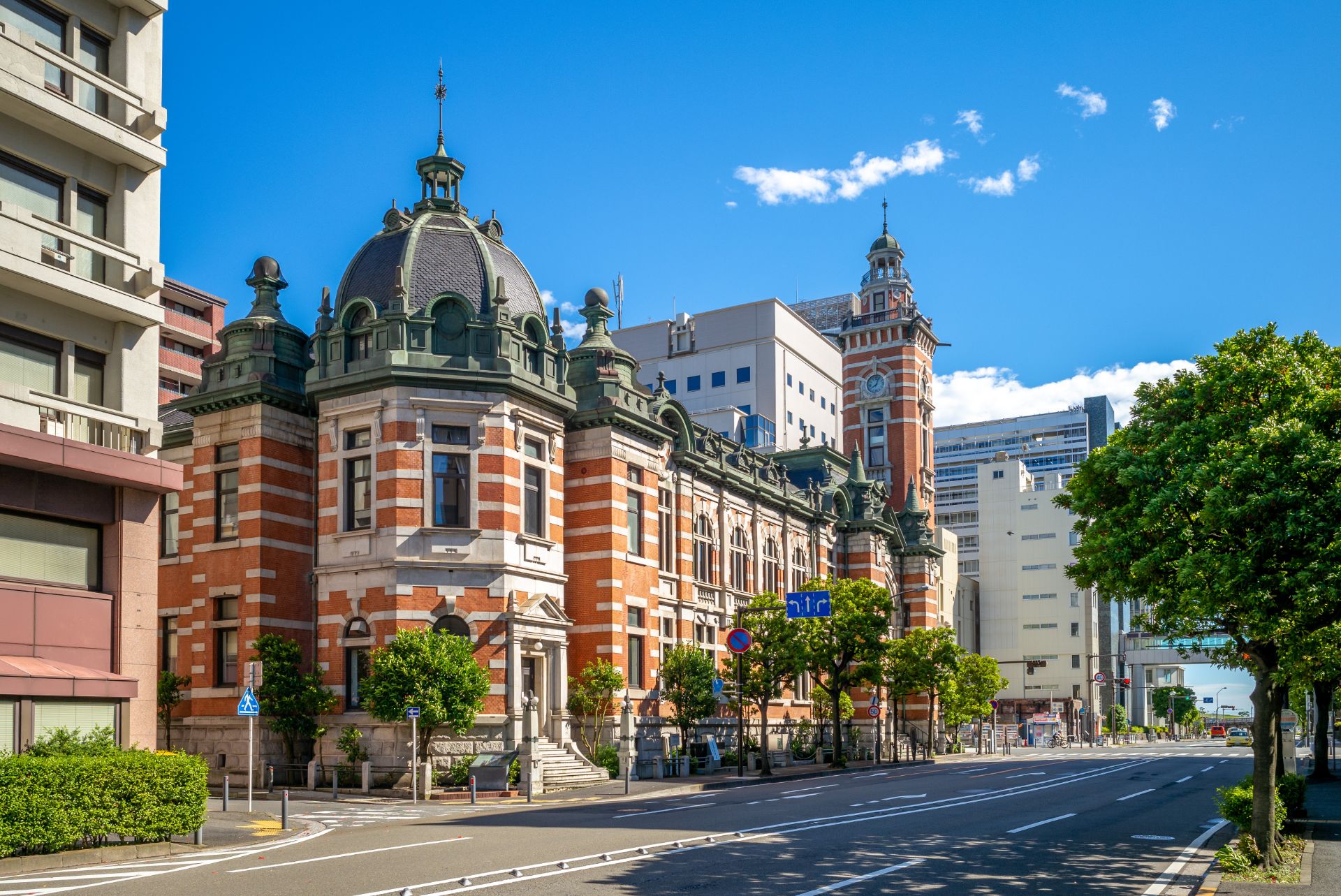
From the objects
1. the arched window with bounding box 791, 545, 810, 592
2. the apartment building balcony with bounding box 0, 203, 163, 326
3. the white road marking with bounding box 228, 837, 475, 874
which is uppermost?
the apartment building balcony with bounding box 0, 203, 163, 326

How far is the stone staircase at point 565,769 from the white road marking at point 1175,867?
2009 cm

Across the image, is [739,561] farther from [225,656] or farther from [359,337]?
[225,656]

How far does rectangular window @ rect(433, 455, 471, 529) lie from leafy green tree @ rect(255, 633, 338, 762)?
640cm

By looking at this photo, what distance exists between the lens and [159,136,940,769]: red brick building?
39.9 m

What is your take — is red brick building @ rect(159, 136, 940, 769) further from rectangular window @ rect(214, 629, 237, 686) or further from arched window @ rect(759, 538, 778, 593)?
arched window @ rect(759, 538, 778, 593)

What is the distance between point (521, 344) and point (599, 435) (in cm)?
539

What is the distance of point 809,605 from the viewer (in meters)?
45.5

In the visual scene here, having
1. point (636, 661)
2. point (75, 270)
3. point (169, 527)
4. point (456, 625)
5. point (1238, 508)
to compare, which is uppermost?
point (75, 270)

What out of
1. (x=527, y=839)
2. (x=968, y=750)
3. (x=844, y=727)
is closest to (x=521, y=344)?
(x=527, y=839)

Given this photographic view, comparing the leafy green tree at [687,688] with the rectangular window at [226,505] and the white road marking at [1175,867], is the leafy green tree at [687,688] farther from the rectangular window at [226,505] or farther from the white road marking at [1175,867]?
the white road marking at [1175,867]

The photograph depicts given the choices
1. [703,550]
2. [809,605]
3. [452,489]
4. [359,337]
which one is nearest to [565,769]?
[452,489]

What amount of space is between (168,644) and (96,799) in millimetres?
25312

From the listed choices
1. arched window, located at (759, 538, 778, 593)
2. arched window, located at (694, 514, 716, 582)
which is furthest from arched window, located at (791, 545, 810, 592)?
arched window, located at (694, 514, 716, 582)

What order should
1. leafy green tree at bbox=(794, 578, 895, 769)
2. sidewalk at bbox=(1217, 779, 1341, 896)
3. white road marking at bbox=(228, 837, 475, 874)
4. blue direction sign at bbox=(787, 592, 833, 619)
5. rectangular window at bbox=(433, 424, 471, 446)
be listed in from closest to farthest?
1. sidewalk at bbox=(1217, 779, 1341, 896)
2. white road marking at bbox=(228, 837, 475, 874)
3. rectangular window at bbox=(433, 424, 471, 446)
4. blue direction sign at bbox=(787, 592, 833, 619)
5. leafy green tree at bbox=(794, 578, 895, 769)
